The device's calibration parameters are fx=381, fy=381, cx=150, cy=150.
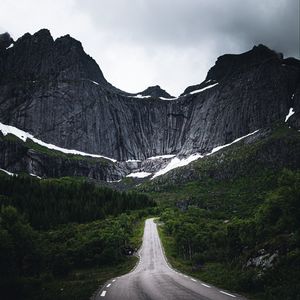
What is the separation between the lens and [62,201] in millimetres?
151750

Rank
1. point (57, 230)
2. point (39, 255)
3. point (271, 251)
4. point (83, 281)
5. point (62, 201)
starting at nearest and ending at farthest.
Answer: point (271, 251) < point (83, 281) < point (39, 255) < point (57, 230) < point (62, 201)

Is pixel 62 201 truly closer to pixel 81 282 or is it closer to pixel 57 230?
pixel 57 230

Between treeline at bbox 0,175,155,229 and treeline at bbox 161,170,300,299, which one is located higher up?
treeline at bbox 0,175,155,229

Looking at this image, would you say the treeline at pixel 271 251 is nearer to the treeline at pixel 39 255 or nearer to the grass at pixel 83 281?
the grass at pixel 83 281

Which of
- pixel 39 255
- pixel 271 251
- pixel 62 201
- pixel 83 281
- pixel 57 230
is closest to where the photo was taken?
pixel 271 251

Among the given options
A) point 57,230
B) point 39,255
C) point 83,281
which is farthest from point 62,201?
point 83,281

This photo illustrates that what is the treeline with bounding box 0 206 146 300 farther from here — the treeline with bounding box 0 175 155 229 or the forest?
the treeline with bounding box 0 175 155 229

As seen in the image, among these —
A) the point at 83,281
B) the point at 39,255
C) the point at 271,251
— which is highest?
the point at 271,251

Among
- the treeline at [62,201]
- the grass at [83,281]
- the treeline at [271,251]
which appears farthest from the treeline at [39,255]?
the treeline at [62,201]

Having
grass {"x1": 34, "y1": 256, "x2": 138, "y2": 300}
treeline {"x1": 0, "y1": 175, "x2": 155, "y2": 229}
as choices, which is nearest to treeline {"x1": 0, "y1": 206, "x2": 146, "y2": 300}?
grass {"x1": 34, "y1": 256, "x2": 138, "y2": 300}

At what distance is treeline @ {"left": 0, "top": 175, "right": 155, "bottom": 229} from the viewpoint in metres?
134

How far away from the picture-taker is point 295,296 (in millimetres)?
19062

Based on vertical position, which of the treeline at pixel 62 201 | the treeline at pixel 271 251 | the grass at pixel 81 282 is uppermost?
the treeline at pixel 62 201

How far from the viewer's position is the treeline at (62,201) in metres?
134
